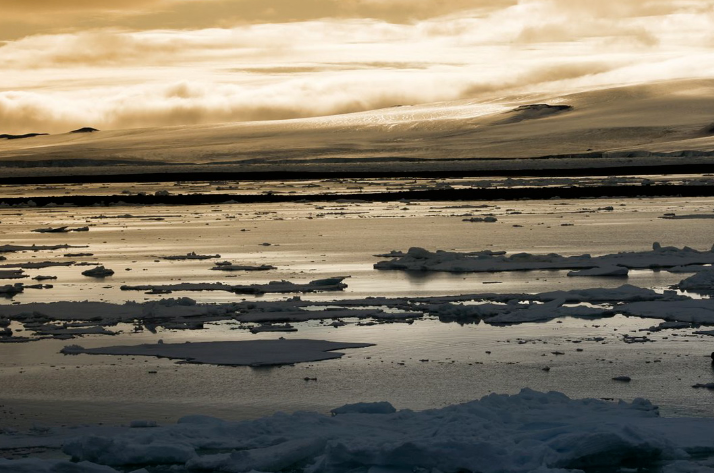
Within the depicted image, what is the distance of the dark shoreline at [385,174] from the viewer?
60.3 m

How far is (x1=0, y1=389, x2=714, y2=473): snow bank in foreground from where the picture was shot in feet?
20.7

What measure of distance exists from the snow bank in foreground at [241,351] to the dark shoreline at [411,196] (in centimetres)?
2677

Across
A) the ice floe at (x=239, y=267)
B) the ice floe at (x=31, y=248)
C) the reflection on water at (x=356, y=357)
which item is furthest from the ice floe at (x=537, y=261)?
the ice floe at (x=31, y=248)

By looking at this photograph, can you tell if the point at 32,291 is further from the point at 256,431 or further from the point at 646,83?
the point at 646,83

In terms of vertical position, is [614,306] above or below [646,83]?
below

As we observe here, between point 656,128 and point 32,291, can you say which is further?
point 656,128

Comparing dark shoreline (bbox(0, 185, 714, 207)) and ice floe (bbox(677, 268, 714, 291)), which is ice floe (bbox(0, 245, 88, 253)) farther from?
dark shoreline (bbox(0, 185, 714, 207))

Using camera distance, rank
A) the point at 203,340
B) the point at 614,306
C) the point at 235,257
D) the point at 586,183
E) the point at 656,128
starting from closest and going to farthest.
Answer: the point at 203,340 < the point at 614,306 < the point at 235,257 < the point at 586,183 < the point at 656,128

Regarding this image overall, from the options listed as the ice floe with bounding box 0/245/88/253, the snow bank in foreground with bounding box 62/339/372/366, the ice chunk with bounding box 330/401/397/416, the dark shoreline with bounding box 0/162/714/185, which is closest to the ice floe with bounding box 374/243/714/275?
the snow bank in foreground with bounding box 62/339/372/366

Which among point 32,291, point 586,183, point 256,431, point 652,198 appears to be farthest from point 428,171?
point 256,431

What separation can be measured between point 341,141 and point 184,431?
93.8m

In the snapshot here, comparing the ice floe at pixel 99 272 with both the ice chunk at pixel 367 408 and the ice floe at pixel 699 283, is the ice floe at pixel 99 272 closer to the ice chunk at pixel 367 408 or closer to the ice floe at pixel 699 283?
the ice floe at pixel 699 283

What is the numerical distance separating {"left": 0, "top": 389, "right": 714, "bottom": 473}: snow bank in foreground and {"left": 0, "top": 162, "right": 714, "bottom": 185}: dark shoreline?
51.6 meters

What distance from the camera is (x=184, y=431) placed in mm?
7055
